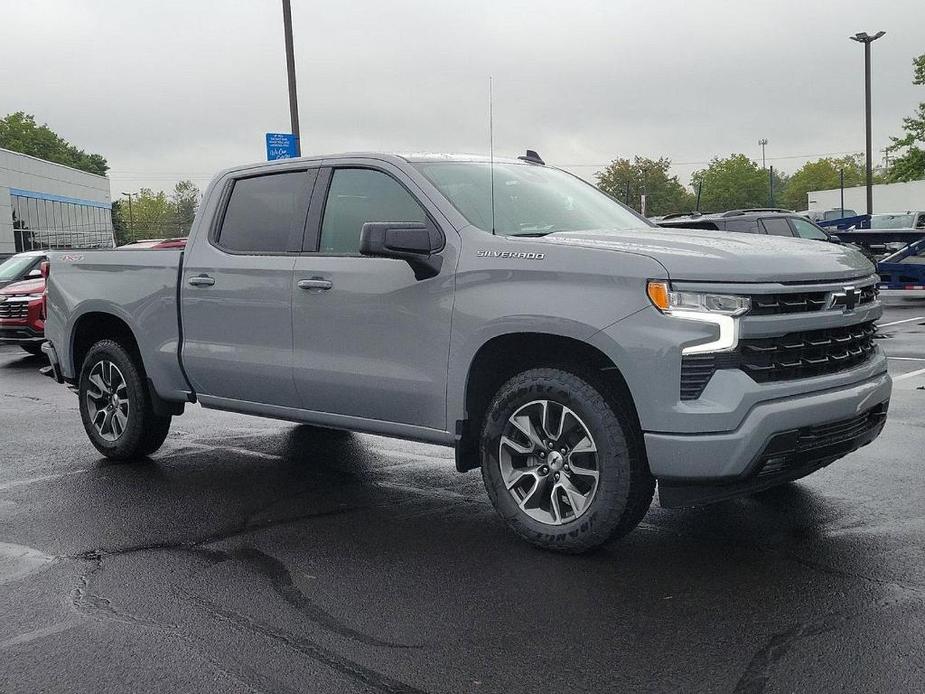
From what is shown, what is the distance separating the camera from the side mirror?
4.95 meters

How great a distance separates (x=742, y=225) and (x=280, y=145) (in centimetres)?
804

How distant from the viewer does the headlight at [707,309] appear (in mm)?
4305

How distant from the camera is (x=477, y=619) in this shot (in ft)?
13.4

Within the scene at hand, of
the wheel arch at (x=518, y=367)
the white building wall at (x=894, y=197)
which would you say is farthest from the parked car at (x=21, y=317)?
the white building wall at (x=894, y=197)

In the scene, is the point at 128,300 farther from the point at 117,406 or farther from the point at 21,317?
the point at 21,317

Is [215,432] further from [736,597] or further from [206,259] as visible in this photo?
[736,597]

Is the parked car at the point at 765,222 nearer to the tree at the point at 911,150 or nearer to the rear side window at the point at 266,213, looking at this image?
the rear side window at the point at 266,213

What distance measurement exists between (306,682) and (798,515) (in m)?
2.99

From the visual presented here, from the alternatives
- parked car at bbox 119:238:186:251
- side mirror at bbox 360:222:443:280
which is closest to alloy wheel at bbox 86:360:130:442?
parked car at bbox 119:238:186:251

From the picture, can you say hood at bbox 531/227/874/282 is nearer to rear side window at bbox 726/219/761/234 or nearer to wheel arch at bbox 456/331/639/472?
wheel arch at bbox 456/331/639/472

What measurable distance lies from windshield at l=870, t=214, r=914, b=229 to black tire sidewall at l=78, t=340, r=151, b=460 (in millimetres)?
33606

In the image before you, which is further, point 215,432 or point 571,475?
point 215,432

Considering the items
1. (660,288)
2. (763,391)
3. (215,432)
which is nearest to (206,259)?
(215,432)

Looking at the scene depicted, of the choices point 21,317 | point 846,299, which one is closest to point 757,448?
point 846,299
